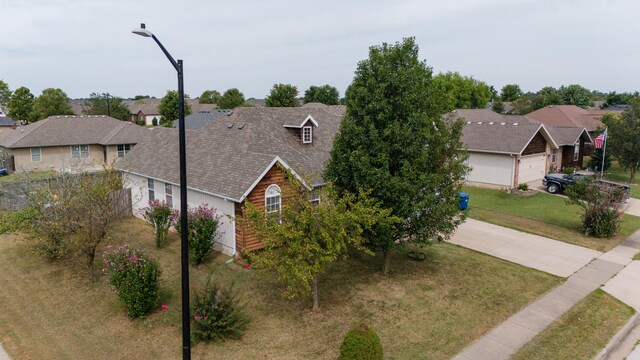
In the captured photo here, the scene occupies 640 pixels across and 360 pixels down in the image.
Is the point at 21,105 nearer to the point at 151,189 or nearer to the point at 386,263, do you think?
the point at 151,189

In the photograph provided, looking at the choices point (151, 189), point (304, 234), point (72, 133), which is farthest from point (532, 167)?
point (72, 133)

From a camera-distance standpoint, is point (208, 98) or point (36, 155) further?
point (208, 98)

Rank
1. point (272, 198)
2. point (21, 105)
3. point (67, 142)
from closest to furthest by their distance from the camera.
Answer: point (272, 198) → point (67, 142) → point (21, 105)

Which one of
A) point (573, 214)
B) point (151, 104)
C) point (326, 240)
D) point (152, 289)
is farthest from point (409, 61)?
point (151, 104)

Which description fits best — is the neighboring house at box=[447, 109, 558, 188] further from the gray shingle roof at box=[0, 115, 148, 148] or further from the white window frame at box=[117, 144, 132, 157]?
the white window frame at box=[117, 144, 132, 157]

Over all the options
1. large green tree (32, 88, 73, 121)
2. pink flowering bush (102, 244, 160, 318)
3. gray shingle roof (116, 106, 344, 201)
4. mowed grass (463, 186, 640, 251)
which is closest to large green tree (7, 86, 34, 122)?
large green tree (32, 88, 73, 121)

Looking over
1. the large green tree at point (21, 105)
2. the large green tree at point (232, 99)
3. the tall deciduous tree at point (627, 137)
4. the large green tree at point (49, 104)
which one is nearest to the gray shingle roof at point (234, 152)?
the tall deciduous tree at point (627, 137)
